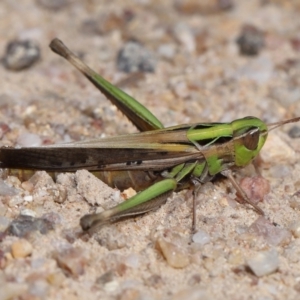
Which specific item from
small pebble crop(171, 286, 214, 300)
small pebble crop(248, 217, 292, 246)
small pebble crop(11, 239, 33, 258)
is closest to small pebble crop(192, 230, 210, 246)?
small pebble crop(248, 217, 292, 246)

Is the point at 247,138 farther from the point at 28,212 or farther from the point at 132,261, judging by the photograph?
the point at 28,212

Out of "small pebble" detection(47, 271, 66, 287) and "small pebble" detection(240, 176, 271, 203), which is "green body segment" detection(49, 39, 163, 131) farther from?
"small pebble" detection(47, 271, 66, 287)

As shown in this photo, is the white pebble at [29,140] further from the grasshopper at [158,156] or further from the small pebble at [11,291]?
the small pebble at [11,291]

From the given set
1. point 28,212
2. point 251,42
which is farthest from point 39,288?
point 251,42

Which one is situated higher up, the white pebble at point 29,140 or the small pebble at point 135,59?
the small pebble at point 135,59

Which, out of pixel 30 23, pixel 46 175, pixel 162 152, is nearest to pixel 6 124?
pixel 46 175

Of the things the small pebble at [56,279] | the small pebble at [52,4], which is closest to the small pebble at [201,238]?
the small pebble at [56,279]

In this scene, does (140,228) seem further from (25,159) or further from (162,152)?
(25,159)
